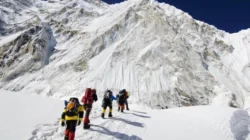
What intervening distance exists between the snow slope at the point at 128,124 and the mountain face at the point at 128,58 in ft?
82.5

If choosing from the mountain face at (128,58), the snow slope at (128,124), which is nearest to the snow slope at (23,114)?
the snow slope at (128,124)

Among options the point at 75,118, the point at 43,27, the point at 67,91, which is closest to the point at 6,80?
the point at 67,91

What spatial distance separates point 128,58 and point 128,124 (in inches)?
1428

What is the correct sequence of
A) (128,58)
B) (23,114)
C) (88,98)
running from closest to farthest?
(23,114) → (88,98) → (128,58)

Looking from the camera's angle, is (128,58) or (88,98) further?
(128,58)

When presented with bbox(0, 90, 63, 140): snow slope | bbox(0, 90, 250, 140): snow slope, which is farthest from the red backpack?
bbox(0, 90, 63, 140): snow slope

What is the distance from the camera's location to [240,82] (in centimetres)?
5281

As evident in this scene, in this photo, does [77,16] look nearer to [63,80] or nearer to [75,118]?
[63,80]

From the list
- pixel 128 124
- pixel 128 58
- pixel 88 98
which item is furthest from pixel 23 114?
pixel 128 58

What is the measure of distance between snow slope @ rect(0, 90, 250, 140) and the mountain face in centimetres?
2514

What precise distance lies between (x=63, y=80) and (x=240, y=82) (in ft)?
114

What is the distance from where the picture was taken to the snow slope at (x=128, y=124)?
10.4 m

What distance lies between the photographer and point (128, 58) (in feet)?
159

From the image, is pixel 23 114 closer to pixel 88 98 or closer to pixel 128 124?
pixel 88 98
